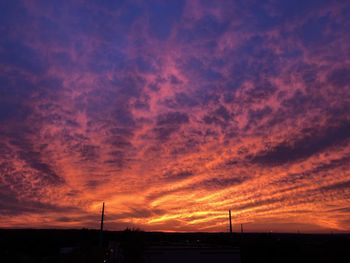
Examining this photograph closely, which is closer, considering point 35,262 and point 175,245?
point 175,245

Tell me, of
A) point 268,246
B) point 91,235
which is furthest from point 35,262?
point 91,235

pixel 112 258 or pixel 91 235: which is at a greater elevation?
pixel 91 235

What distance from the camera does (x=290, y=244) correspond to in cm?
4209

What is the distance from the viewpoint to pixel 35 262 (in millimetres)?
47969

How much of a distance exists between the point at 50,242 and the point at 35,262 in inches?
1517

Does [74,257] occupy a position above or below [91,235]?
below

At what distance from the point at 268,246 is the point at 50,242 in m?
61.7

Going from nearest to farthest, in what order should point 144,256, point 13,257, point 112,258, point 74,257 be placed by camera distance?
point 144,256 < point 112,258 < point 74,257 < point 13,257

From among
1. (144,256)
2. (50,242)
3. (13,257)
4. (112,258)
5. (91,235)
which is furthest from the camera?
(91,235)

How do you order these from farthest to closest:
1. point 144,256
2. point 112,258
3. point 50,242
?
point 50,242 < point 112,258 < point 144,256

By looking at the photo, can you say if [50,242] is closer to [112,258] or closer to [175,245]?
[112,258]

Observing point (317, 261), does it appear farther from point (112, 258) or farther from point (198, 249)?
point (112, 258)

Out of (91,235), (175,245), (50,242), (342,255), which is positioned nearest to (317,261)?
(342,255)

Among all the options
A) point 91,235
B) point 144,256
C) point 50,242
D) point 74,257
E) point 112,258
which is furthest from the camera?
point 91,235
